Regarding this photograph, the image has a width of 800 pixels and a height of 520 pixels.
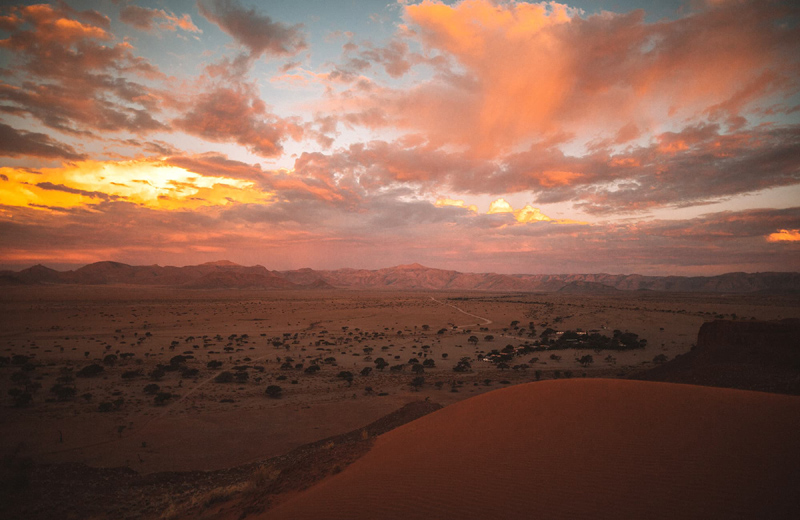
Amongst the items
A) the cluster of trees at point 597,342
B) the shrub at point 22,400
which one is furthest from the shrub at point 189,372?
the cluster of trees at point 597,342

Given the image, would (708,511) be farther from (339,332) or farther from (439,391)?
(339,332)

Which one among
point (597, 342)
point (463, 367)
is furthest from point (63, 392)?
point (597, 342)

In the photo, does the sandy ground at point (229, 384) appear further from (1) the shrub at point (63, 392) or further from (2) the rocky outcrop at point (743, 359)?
(2) the rocky outcrop at point (743, 359)

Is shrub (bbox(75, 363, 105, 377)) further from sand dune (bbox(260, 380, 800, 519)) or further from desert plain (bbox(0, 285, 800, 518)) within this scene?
sand dune (bbox(260, 380, 800, 519))

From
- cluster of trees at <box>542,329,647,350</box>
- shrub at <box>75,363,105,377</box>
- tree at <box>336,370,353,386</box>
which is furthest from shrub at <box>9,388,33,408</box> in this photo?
cluster of trees at <box>542,329,647,350</box>

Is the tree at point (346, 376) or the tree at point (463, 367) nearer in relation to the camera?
the tree at point (346, 376)

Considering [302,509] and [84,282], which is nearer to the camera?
[302,509]

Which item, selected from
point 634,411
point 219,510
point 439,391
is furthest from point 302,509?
point 439,391
